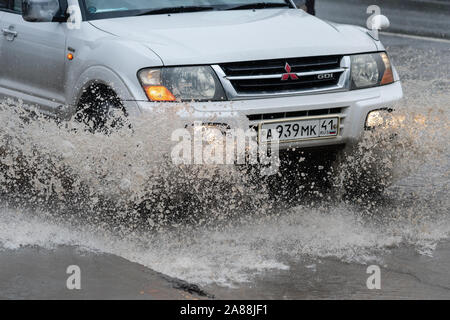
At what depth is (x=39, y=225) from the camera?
237 inches

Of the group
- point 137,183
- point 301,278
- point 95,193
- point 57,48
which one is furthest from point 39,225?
point 301,278

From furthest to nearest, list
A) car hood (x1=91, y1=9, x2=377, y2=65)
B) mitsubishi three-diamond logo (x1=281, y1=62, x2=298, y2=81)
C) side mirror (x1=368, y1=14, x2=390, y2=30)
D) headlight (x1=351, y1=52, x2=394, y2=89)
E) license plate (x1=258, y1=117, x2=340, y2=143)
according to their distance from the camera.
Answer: side mirror (x1=368, y1=14, x2=390, y2=30) → headlight (x1=351, y1=52, x2=394, y2=89) → mitsubishi three-diamond logo (x1=281, y1=62, x2=298, y2=81) → car hood (x1=91, y1=9, x2=377, y2=65) → license plate (x1=258, y1=117, x2=340, y2=143)

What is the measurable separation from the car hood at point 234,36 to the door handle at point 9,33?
3.05ft

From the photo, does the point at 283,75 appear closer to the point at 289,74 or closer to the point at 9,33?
the point at 289,74

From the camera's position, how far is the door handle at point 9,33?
281 inches

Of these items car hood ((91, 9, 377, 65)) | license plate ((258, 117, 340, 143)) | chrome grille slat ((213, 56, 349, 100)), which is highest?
car hood ((91, 9, 377, 65))

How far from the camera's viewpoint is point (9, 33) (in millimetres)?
7180

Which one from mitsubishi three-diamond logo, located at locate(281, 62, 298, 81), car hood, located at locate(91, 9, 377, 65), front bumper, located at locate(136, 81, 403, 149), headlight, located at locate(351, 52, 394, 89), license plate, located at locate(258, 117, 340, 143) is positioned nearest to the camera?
front bumper, located at locate(136, 81, 403, 149)

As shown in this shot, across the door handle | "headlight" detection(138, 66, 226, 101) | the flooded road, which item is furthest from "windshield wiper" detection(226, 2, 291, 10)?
the door handle

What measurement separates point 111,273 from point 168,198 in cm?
79

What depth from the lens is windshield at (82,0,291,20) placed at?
663 cm

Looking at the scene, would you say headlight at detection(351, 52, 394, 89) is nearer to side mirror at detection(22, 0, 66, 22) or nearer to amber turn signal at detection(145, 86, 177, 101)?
amber turn signal at detection(145, 86, 177, 101)

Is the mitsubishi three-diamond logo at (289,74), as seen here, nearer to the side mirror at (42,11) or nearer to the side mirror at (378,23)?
the side mirror at (378,23)

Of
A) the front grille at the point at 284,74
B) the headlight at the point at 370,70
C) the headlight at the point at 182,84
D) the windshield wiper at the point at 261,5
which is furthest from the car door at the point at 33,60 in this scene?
the headlight at the point at 370,70
